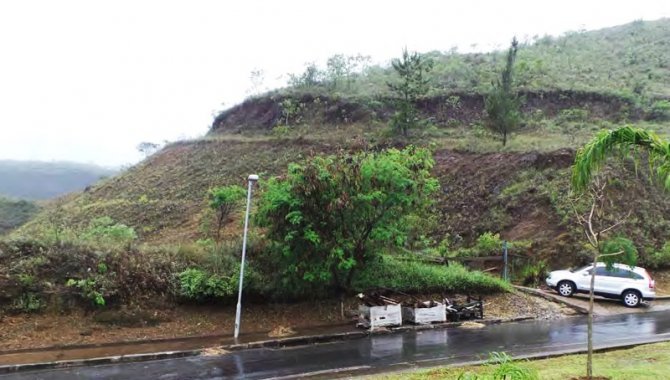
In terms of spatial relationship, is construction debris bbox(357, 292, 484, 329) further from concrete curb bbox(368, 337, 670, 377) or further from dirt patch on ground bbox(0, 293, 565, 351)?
concrete curb bbox(368, 337, 670, 377)

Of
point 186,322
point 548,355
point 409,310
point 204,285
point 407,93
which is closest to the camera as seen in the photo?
point 548,355

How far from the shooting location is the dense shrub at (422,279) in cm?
1931

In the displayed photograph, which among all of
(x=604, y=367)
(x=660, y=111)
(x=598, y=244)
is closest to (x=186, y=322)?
(x=604, y=367)

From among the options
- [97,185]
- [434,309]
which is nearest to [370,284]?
[434,309]

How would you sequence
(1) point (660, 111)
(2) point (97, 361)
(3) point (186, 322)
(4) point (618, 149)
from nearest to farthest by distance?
(4) point (618, 149) → (2) point (97, 361) → (3) point (186, 322) → (1) point (660, 111)

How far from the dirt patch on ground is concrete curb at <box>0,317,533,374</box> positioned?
1154mm

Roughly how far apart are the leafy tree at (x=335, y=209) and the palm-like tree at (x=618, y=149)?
807 centimetres

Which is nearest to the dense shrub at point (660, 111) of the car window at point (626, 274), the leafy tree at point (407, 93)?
the leafy tree at point (407, 93)

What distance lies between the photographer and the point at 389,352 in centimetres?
1384

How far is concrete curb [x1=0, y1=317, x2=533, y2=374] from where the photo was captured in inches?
485

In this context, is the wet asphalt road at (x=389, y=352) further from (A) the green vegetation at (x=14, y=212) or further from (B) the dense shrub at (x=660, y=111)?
(A) the green vegetation at (x=14, y=212)

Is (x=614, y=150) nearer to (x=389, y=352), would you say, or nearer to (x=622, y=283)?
(x=389, y=352)

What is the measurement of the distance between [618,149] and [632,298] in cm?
1454

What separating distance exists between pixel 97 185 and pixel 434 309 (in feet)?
150
